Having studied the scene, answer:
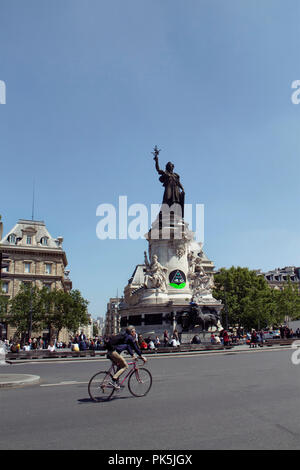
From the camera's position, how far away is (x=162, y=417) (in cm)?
738

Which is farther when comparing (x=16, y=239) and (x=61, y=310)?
(x=16, y=239)

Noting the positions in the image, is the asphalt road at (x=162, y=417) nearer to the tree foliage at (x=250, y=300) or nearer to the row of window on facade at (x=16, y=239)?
the tree foliage at (x=250, y=300)

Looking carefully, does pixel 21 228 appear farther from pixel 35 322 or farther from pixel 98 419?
pixel 98 419

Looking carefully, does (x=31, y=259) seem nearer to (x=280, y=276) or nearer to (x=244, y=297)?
(x=244, y=297)

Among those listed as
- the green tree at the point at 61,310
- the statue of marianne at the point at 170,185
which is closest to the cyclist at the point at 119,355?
the statue of marianne at the point at 170,185

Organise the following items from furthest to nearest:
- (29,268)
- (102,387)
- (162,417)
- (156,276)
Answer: (29,268) → (156,276) → (102,387) → (162,417)

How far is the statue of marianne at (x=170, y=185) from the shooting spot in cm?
4359

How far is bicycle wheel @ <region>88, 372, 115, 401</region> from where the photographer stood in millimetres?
9468

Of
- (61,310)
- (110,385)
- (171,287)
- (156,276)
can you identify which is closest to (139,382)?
(110,385)

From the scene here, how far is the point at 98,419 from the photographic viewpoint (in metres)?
7.34

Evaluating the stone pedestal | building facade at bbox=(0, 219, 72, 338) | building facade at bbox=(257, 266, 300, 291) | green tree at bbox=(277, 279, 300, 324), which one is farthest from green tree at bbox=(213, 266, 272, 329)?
building facade at bbox=(257, 266, 300, 291)

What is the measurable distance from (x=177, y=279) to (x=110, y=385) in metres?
29.8
